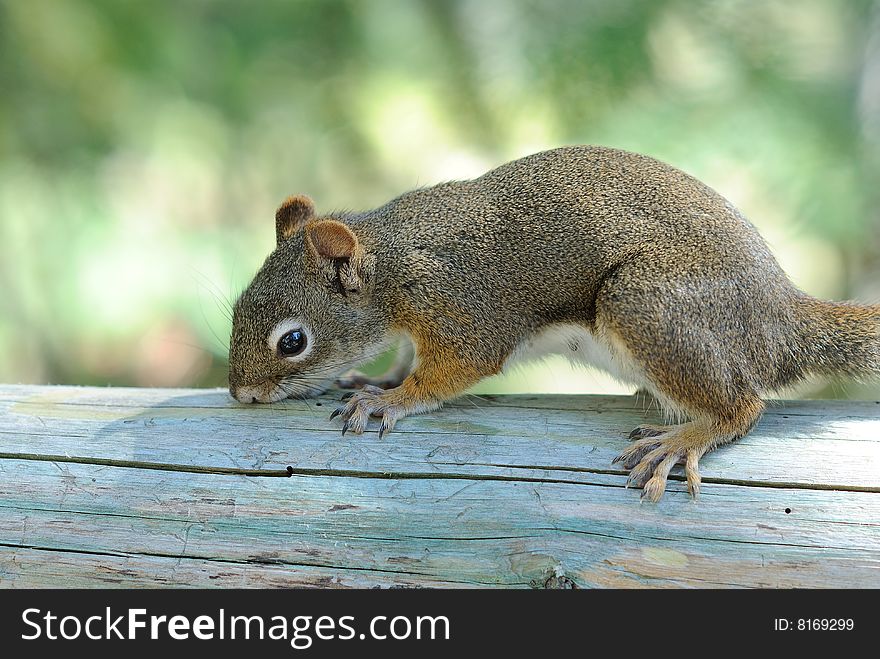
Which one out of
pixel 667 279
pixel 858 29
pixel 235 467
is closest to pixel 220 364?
pixel 235 467

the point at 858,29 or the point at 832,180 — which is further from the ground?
the point at 858,29

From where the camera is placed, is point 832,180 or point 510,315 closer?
point 510,315

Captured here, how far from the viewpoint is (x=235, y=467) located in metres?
2.48

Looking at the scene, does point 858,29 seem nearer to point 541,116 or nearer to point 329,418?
point 541,116

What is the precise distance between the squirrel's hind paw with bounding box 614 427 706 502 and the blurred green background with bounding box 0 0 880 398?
2025 millimetres

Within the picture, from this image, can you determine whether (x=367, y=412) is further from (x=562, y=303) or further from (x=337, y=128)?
(x=337, y=128)

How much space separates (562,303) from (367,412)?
2.39 feet

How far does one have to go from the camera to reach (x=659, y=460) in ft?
7.82

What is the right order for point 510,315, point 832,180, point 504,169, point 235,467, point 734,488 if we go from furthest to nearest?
1. point 832,180
2. point 504,169
3. point 510,315
4. point 235,467
5. point 734,488

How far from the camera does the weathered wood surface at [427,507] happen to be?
216cm

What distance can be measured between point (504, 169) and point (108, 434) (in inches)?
64.5

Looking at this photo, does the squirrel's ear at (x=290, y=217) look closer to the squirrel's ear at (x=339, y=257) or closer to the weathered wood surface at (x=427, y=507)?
the squirrel's ear at (x=339, y=257)

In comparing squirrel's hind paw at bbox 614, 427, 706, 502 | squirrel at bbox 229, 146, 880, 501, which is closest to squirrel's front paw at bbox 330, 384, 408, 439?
squirrel at bbox 229, 146, 880, 501

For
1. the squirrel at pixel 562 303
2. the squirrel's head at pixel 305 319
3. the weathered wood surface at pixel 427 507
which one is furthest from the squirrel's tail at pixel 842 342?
the squirrel's head at pixel 305 319
